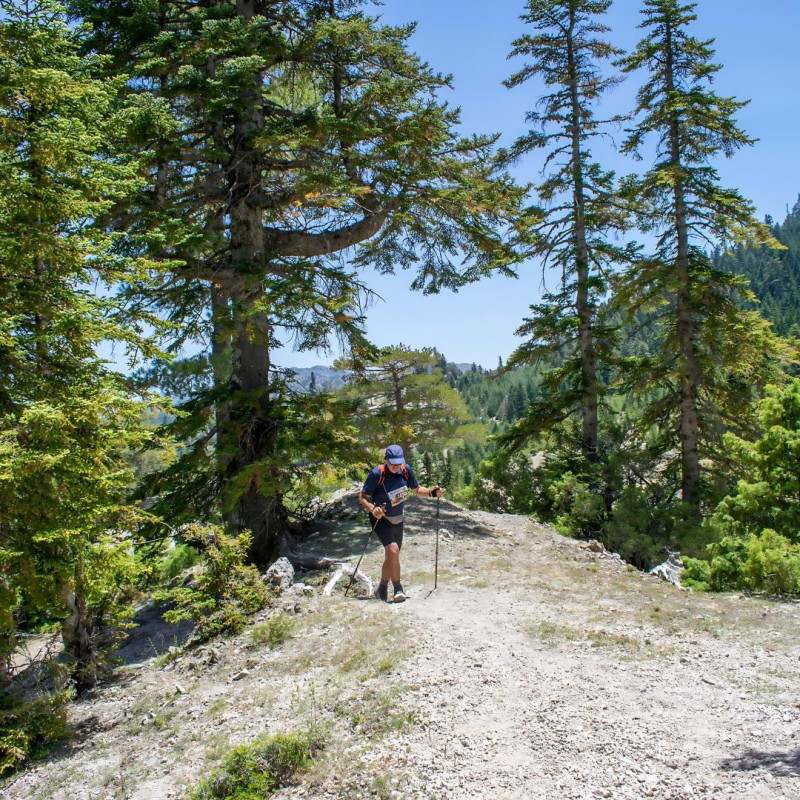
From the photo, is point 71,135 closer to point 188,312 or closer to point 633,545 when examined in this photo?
point 188,312

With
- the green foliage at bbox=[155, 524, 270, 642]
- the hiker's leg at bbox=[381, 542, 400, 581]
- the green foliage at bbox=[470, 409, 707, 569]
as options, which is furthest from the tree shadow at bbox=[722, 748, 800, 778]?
the green foliage at bbox=[470, 409, 707, 569]

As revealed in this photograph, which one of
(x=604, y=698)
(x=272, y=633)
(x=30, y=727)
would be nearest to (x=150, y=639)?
(x=272, y=633)

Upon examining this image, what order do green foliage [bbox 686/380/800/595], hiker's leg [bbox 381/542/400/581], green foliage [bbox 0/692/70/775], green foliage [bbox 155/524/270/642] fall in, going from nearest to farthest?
green foliage [bbox 0/692/70/775] → green foliage [bbox 155/524/270/642] → hiker's leg [bbox 381/542/400/581] → green foliage [bbox 686/380/800/595]

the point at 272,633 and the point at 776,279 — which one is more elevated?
the point at 776,279

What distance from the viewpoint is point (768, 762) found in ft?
12.0

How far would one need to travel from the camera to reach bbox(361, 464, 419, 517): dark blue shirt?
730 centimetres

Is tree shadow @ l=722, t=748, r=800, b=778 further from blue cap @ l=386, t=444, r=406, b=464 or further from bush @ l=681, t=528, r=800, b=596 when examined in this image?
blue cap @ l=386, t=444, r=406, b=464

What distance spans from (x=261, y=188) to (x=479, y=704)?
911 cm

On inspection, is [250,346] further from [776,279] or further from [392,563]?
[776,279]

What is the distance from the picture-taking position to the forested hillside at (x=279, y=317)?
520 cm

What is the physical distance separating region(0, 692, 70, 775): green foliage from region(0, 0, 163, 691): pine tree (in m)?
0.57

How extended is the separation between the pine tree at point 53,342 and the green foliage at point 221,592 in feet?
4.11

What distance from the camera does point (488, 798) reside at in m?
3.62

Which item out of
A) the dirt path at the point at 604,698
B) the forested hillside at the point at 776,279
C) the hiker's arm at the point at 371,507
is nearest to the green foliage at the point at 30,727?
the dirt path at the point at 604,698
